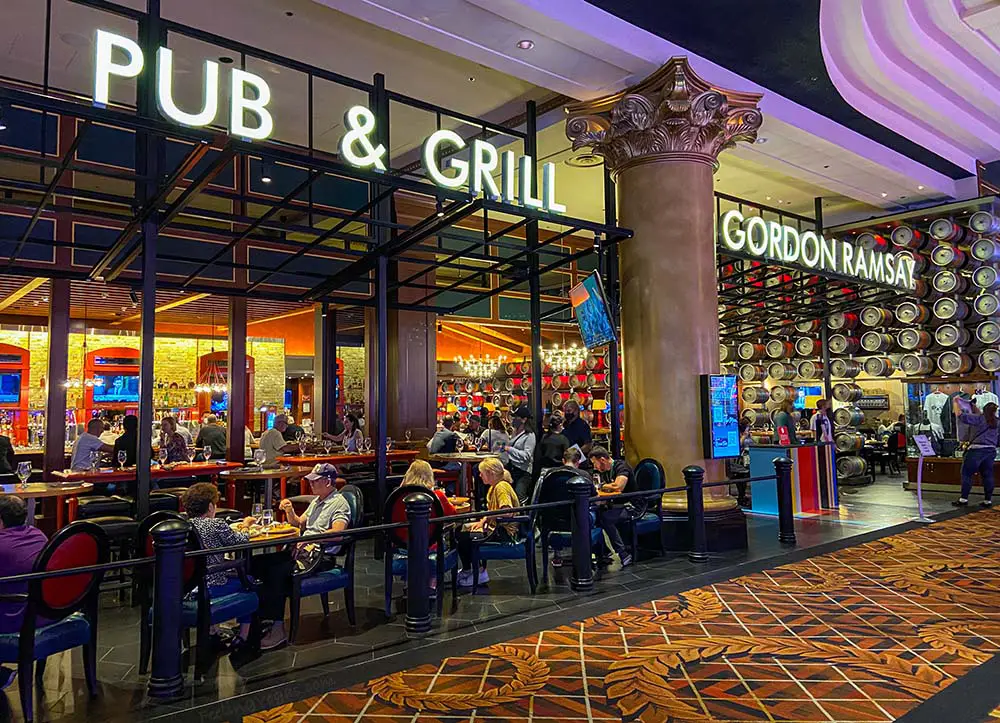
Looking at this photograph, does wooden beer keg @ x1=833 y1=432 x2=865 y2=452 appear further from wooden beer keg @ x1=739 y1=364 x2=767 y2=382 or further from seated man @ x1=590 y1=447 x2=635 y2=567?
seated man @ x1=590 y1=447 x2=635 y2=567

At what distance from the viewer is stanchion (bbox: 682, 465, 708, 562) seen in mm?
6574

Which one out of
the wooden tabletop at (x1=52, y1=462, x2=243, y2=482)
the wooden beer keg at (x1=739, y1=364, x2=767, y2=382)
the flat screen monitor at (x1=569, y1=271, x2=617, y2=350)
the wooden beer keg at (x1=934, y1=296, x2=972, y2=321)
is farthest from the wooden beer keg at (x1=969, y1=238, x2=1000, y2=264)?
the wooden tabletop at (x1=52, y1=462, x2=243, y2=482)

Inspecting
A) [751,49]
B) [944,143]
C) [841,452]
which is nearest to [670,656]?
[751,49]

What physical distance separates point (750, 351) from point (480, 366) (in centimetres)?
582

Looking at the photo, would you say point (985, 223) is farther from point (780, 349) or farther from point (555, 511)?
point (555, 511)

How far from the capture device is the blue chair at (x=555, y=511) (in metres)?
5.96

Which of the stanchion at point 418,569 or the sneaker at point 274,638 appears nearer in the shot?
the sneaker at point 274,638

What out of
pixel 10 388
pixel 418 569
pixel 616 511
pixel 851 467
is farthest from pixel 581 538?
pixel 10 388

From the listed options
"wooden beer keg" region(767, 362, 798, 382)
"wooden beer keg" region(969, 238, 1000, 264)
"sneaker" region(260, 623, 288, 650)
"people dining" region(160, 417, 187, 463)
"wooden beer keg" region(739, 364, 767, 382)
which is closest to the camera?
"sneaker" region(260, 623, 288, 650)

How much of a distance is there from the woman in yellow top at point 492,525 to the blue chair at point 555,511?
37 cm

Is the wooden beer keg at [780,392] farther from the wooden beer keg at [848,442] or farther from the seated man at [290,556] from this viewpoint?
the seated man at [290,556]

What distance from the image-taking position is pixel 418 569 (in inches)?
183

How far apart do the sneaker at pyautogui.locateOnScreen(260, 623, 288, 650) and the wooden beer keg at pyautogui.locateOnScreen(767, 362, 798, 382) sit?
12398 mm

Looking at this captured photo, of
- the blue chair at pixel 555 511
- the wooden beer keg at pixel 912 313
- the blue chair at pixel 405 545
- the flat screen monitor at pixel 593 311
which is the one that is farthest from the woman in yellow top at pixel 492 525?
the wooden beer keg at pixel 912 313
